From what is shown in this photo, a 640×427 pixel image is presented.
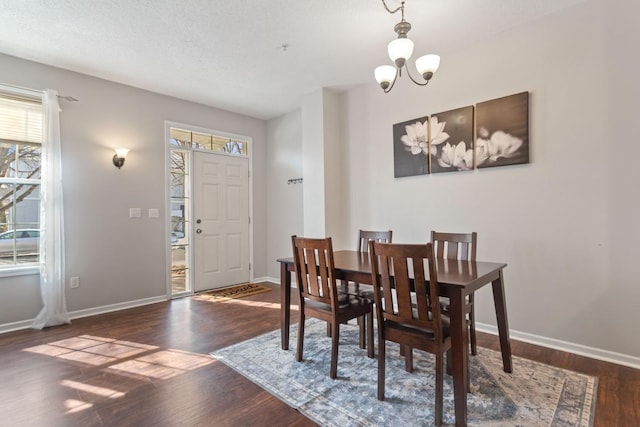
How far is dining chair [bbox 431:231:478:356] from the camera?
7.77 ft

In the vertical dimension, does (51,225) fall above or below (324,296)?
above

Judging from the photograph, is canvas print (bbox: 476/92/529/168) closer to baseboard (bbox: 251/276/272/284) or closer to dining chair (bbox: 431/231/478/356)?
dining chair (bbox: 431/231/478/356)

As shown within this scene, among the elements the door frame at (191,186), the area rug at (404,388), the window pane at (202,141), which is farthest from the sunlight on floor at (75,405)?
the window pane at (202,141)

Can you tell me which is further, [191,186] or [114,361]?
[191,186]

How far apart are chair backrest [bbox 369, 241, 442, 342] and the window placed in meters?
3.59

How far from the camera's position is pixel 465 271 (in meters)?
1.95

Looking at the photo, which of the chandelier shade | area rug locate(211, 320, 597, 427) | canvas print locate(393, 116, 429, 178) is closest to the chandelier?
the chandelier shade

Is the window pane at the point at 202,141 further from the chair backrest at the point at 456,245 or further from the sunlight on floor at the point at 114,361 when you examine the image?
the chair backrest at the point at 456,245

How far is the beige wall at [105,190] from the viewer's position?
Result: 3248 mm

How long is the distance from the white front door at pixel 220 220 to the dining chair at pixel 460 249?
3.27 metres

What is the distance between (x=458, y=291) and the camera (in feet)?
5.30

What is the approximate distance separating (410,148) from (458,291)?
7.03 ft

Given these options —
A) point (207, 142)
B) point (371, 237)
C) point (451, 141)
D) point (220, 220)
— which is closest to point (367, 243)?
point (371, 237)

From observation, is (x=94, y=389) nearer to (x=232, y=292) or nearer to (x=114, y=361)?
(x=114, y=361)
